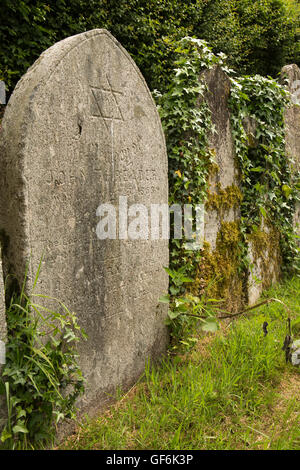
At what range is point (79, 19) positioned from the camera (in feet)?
16.6

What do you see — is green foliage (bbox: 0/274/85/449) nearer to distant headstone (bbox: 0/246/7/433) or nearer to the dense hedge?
distant headstone (bbox: 0/246/7/433)

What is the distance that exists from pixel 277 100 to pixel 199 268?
219 cm

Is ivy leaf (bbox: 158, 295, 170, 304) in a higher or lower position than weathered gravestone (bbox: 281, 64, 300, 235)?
lower

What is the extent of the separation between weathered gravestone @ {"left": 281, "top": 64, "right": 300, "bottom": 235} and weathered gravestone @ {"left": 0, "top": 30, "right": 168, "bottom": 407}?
8.42ft

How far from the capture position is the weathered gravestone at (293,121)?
15.8ft

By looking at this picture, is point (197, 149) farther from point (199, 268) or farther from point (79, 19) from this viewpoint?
point (79, 19)

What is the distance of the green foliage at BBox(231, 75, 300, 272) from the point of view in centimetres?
387

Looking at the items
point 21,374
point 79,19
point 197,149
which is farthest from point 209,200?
point 79,19

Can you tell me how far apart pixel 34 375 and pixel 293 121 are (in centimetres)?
451

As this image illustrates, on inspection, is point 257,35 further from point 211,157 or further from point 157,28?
point 211,157

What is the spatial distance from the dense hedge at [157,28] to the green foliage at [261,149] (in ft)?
3.53

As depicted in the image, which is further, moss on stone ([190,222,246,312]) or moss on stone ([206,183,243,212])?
moss on stone ([206,183,243,212])

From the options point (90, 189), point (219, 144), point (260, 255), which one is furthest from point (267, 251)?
point (90, 189)

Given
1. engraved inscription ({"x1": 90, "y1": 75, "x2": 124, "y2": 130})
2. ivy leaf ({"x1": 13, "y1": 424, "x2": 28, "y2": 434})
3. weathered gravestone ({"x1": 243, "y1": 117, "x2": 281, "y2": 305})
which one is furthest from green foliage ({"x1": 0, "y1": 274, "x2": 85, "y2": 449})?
weathered gravestone ({"x1": 243, "y1": 117, "x2": 281, "y2": 305})
